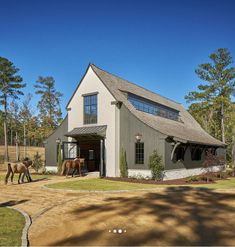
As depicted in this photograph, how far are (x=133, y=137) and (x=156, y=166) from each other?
11.0ft

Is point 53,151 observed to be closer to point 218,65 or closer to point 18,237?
point 18,237

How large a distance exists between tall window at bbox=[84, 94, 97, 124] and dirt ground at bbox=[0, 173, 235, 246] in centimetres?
1109

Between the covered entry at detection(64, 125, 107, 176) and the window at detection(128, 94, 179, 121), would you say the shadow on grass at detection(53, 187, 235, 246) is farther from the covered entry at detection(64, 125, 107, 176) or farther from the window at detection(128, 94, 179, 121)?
the window at detection(128, 94, 179, 121)

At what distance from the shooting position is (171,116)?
31594 mm

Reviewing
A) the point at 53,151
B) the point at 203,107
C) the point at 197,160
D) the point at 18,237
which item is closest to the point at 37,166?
the point at 53,151

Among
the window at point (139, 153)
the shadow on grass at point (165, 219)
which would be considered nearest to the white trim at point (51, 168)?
the window at point (139, 153)

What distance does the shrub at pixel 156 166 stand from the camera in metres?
19.5

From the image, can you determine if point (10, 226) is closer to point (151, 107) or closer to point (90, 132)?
point (90, 132)

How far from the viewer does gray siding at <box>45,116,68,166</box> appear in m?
25.7

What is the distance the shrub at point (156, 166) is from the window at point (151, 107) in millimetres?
7188

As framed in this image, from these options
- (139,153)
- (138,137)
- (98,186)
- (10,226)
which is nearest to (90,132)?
(138,137)

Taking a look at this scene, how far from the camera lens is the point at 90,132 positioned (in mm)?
21922

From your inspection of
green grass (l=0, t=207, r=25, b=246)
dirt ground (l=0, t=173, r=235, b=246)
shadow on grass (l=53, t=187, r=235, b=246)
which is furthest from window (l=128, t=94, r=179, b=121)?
green grass (l=0, t=207, r=25, b=246)

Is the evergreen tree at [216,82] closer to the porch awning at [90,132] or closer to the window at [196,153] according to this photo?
the window at [196,153]
